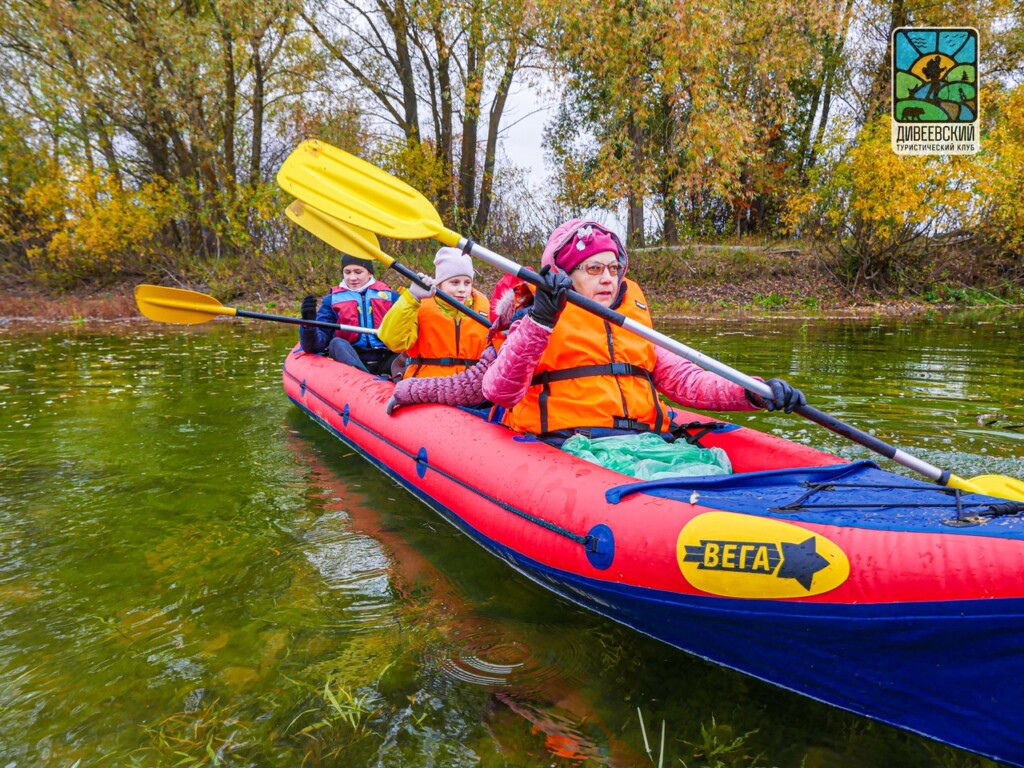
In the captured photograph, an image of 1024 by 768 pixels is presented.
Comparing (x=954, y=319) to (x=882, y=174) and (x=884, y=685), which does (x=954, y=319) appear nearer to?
(x=882, y=174)

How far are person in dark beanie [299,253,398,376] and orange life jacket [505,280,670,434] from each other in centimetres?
308

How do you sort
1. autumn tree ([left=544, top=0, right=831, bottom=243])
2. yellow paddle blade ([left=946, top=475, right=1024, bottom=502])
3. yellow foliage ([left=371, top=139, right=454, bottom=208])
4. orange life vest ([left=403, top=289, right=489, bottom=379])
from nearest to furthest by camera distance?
yellow paddle blade ([left=946, top=475, right=1024, bottom=502]), orange life vest ([left=403, top=289, right=489, bottom=379]), autumn tree ([left=544, top=0, right=831, bottom=243]), yellow foliage ([left=371, top=139, right=454, bottom=208])

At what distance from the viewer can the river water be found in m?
1.84

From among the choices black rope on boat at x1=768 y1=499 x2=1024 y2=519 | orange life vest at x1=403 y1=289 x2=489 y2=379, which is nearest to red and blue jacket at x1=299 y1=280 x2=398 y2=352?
orange life vest at x1=403 y1=289 x2=489 y2=379

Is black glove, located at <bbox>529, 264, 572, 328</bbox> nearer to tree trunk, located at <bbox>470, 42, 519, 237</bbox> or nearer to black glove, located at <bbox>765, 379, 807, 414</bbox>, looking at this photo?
black glove, located at <bbox>765, 379, 807, 414</bbox>

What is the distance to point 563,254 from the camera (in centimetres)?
283

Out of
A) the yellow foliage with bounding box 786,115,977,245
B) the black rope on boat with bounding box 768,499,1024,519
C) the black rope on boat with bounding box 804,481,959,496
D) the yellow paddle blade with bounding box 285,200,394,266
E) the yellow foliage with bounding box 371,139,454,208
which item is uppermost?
the yellow foliage with bounding box 371,139,454,208

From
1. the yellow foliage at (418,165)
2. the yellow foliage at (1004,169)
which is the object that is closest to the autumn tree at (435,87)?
the yellow foliage at (418,165)

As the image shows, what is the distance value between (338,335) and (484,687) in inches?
166

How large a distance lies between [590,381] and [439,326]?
5.62 feet

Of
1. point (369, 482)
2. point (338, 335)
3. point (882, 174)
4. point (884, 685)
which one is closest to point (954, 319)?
point (882, 174)

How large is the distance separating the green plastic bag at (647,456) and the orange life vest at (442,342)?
1.70m

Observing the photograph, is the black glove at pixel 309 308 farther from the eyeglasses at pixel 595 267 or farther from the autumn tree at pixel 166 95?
the autumn tree at pixel 166 95

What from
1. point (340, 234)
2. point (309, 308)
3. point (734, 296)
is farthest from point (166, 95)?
point (340, 234)
